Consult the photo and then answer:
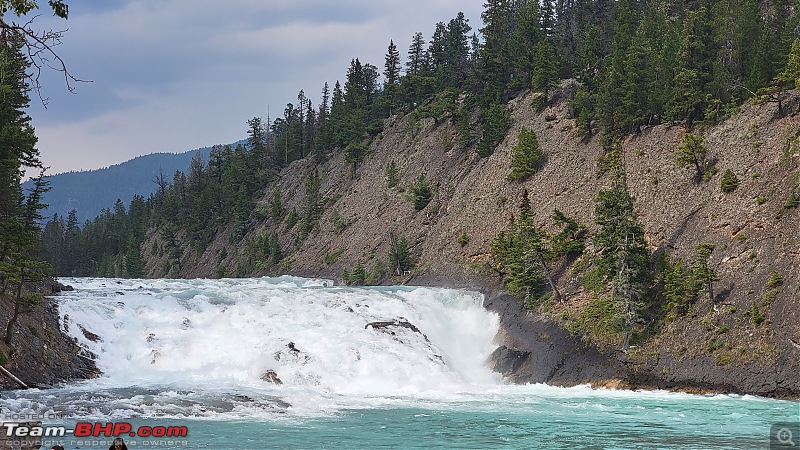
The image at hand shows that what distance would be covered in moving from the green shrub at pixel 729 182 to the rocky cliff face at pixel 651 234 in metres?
0.36

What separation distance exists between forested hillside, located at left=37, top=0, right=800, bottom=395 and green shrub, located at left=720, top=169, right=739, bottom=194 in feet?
0.22

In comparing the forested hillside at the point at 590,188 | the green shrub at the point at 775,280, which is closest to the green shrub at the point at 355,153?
the forested hillside at the point at 590,188

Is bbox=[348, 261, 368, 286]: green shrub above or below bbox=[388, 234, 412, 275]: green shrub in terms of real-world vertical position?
below

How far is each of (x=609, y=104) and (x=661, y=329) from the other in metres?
23.8

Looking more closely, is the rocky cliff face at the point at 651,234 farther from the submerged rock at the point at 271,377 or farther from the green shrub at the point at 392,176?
the submerged rock at the point at 271,377

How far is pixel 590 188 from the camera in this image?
1984 inches

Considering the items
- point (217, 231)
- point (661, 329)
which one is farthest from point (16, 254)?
point (217, 231)

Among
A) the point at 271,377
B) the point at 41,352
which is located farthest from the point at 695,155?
the point at 41,352

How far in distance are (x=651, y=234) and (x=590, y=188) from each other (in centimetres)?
1030

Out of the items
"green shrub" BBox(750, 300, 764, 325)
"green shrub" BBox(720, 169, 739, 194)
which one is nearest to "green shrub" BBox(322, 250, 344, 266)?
"green shrub" BBox(720, 169, 739, 194)

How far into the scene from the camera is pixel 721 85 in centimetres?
4684

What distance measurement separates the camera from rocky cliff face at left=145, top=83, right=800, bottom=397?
31.8 m

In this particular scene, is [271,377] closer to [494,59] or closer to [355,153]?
[494,59]

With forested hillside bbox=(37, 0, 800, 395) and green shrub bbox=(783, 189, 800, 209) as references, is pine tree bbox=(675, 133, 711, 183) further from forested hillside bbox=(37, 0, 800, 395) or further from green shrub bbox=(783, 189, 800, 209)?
green shrub bbox=(783, 189, 800, 209)
